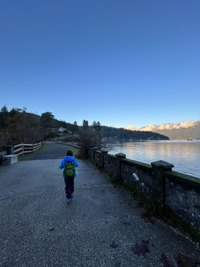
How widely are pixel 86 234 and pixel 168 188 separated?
1951mm

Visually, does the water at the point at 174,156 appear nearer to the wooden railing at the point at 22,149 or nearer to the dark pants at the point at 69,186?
the wooden railing at the point at 22,149

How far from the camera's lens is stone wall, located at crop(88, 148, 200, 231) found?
11.6 feet

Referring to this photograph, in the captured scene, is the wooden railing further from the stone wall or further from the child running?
the stone wall

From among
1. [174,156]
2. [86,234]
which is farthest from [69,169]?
[174,156]

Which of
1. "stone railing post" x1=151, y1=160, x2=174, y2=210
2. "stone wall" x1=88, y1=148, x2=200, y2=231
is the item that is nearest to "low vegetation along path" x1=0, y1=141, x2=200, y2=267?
"stone wall" x1=88, y1=148, x2=200, y2=231

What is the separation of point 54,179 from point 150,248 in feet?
19.0

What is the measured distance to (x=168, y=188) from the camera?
4242 millimetres

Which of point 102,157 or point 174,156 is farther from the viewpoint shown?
point 174,156

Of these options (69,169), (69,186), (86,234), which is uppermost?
(69,169)

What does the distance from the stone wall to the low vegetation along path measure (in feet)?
1.28

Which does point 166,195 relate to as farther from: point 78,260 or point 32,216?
point 32,216

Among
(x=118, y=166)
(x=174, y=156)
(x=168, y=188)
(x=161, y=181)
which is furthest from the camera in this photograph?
(x=174, y=156)

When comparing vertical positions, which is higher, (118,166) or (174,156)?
(118,166)

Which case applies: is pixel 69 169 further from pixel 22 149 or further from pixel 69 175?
pixel 22 149
